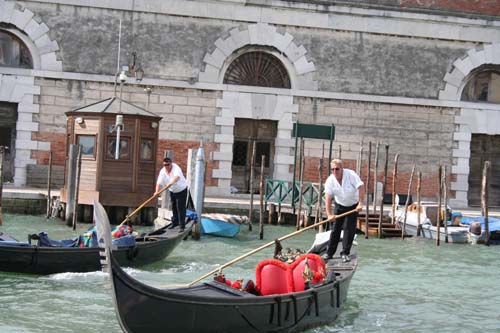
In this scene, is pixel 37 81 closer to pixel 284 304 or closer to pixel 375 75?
pixel 375 75

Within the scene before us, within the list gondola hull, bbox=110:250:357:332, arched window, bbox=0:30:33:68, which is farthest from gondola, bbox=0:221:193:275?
arched window, bbox=0:30:33:68

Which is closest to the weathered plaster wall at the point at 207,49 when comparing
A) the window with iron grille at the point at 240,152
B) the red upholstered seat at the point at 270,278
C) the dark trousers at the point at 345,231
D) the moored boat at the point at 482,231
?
the window with iron grille at the point at 240,152

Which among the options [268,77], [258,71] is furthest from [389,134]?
[258,71]

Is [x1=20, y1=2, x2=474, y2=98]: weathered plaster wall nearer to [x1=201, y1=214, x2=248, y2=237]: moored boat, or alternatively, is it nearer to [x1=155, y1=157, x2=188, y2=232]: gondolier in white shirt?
[x1=201, y1=214, x2=248, y2=237]: moored boat

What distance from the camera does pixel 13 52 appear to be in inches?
725

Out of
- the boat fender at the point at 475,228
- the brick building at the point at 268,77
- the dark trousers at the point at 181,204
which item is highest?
the brick building at the point at 268,77

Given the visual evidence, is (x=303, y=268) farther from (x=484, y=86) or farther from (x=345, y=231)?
(x=484, y=86)

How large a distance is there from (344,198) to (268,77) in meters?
10.1

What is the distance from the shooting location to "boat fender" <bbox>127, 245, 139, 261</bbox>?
10.9m

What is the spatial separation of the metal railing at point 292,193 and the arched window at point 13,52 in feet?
18.2

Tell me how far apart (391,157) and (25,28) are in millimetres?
8305

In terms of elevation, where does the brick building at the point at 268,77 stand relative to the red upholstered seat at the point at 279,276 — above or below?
above

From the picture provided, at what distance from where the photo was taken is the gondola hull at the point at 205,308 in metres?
6.52

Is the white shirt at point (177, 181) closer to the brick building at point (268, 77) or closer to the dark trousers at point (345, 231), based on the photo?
the dark trousers at point (345, 231)
